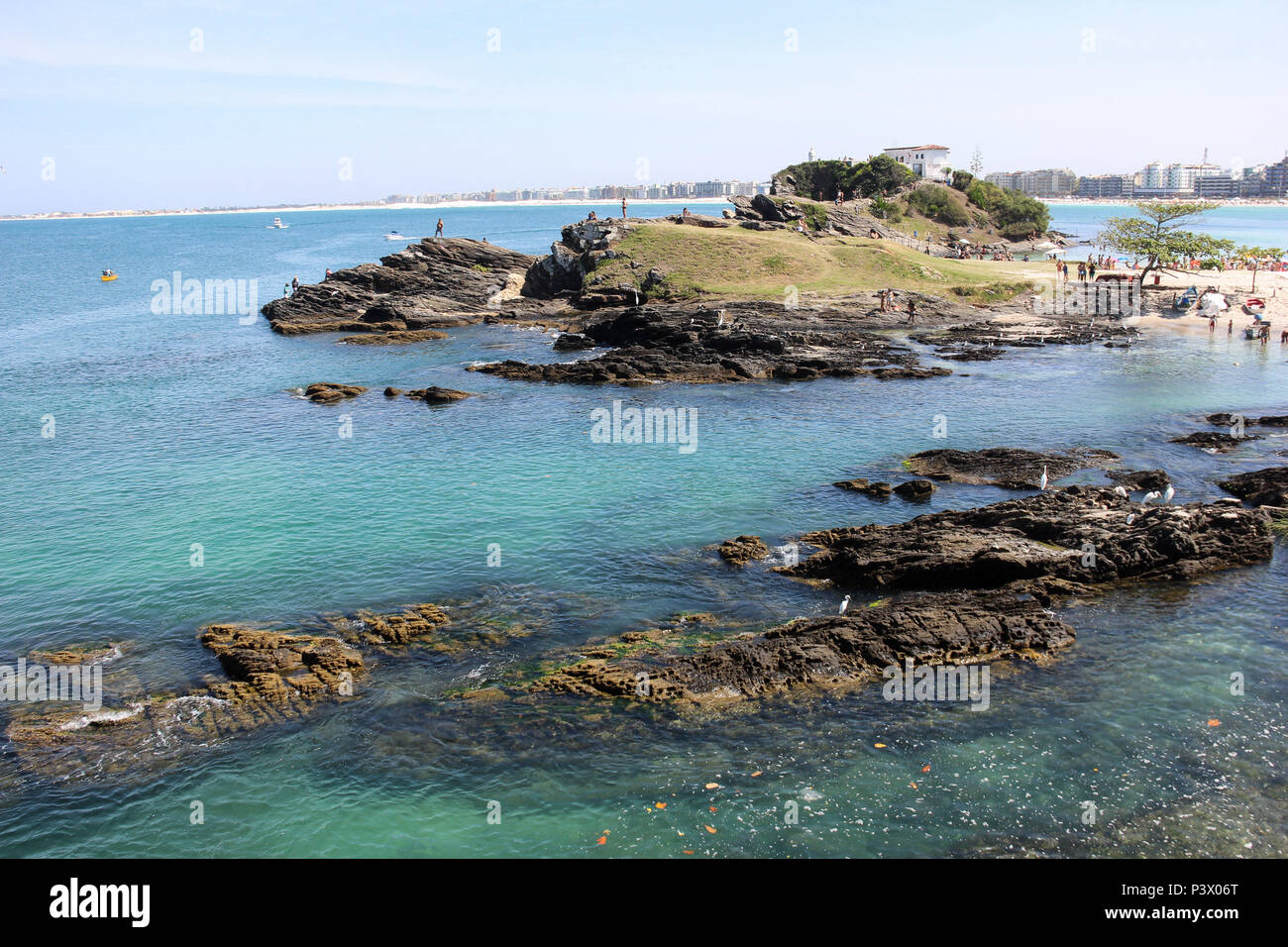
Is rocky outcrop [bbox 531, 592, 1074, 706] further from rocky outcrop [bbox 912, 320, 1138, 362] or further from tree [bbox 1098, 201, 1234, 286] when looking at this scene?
tree [bbox 1098, 201, 1234, 286]

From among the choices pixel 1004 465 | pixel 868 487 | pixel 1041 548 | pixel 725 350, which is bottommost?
pixel 1041 548

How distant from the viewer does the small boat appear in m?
75.4

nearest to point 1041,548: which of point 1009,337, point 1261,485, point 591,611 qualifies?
point 1261,485

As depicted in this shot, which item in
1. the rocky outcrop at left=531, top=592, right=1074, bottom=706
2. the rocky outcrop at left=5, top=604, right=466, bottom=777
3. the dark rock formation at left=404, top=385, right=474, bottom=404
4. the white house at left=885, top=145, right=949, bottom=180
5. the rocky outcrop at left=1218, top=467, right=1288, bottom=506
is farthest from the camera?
the white house at left=885, top=145, right=949, bottom=180

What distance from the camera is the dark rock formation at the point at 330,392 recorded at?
176 ft

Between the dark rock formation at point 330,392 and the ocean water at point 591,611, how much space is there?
1.50 meters

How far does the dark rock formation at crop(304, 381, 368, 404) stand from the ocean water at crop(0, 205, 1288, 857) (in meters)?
1.50

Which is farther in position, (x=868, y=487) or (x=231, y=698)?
(x=868, y=487)

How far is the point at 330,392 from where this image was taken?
54.1 m

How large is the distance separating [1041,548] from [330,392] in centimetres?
4274

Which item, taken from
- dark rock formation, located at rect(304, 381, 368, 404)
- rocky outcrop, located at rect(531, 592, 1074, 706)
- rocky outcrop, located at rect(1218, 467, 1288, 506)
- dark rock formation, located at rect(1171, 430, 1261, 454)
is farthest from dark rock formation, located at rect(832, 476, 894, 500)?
dark rock formation, located at rect(304, 381, 368, 404)

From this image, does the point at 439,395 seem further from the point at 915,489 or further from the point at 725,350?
the point at 915,489

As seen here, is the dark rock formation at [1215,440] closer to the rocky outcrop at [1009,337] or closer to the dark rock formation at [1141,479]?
the dark rock formation at [1141,479]

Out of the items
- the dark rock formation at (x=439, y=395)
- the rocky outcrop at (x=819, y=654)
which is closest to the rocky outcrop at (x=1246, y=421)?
the rocky outcrop at (x=819, y=654)
